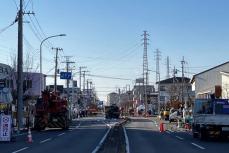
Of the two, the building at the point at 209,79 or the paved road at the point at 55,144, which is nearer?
the paved road at the point at 55,144

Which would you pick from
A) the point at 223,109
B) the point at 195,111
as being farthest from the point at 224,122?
the point at 195,111

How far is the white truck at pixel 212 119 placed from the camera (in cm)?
3131

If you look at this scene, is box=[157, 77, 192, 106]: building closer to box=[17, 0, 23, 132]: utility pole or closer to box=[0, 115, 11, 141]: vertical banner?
box=[17, 0, 23, 132]: utility pole

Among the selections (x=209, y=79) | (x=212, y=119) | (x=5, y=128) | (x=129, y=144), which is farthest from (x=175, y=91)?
(x=129, y=144)

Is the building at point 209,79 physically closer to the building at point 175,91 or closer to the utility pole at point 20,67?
the building at point 175,91

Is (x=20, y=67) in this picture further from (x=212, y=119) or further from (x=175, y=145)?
(x=175, y=145)

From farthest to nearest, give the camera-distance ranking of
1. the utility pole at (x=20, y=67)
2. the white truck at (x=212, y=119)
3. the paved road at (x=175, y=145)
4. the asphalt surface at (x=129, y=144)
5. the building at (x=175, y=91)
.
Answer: the building at (x=175, y=91) → the utility pole at (x=20, y=67) → the white truck at (x=212, y=119) → the asphalt surface at (x=129, y=144) → the paved road at (x=175, y=145)

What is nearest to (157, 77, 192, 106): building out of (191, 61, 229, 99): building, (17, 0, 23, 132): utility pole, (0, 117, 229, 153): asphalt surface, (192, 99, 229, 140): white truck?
(191, 61, 229, 99): building

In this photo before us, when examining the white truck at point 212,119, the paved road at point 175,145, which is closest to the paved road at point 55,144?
the paved road at point 175,145

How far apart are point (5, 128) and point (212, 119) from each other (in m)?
11.5

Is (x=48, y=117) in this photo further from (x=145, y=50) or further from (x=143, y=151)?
(x=145, y=50)

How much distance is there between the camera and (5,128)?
31172 mm

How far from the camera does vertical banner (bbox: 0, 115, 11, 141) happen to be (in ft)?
102

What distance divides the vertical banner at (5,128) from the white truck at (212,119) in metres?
10.8
